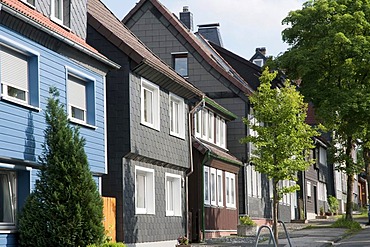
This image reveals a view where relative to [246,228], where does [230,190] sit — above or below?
above

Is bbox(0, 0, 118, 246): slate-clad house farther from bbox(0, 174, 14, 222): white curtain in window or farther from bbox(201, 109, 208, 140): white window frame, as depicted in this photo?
bbox(201, 109, 208, 140): white window frame

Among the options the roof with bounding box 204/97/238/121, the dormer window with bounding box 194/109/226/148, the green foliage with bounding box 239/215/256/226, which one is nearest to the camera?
the dormer window with bounding box 194/109/226/148

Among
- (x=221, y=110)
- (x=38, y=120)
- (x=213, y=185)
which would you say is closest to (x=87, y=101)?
(x=38, y=120)

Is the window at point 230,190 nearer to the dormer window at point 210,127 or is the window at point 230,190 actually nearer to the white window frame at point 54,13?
the dormer window at point 210,127

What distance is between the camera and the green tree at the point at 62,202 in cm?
1681

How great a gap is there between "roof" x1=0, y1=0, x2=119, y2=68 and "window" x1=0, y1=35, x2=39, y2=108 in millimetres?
589

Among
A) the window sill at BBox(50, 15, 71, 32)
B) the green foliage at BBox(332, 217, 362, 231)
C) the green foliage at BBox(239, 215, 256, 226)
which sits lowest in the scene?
the green foliage at BBox(332, 217, 362, 231)

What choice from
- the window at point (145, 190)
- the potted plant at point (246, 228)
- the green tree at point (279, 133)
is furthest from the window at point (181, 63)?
the window at point (145, 190)

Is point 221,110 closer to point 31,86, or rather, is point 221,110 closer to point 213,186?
point 213,186

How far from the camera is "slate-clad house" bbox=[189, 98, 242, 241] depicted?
32.3 metres

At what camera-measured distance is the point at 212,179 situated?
113 ft

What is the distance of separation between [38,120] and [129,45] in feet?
22.8

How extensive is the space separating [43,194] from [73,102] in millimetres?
3894

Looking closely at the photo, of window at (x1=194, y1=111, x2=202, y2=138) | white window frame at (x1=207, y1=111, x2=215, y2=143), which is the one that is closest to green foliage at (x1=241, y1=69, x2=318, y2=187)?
window at (x1=194, y1=111, x2=202, y2=138)
